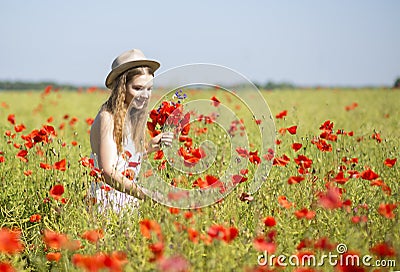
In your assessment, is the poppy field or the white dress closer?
the poppy field

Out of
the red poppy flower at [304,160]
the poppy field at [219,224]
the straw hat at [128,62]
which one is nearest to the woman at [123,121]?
the straw hat at [128,62]

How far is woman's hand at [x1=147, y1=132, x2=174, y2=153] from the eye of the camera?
10.6ft

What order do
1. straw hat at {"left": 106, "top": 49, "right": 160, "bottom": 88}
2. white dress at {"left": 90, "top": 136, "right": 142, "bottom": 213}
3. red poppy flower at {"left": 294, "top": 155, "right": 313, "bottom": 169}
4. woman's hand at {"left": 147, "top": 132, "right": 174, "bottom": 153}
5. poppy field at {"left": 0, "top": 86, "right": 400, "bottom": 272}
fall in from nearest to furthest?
poppy field at {"left": 0, "top": 86, "right": 400, "bottom": 272}
red poppy flower at {"left": 294, "top": 155, "right": 313, "bottom": 169}
white dress at {"left": 90, "top": 136, "right": 142, "bottom": 213}
woman's hand at {"left": 147, "top": 132, "right": 174, "bottom": 153}
straw hat at {"left": 106, "top": 49, "right": 160, "bottom": 88}

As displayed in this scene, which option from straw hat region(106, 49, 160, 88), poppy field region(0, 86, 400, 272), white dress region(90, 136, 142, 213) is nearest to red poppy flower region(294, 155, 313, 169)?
poppy field region(0, 86, 400, 272)

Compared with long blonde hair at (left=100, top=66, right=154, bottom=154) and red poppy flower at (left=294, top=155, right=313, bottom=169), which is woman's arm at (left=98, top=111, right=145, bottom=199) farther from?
red poppy flower at (left=294, top=155, right=313, bottom=169)

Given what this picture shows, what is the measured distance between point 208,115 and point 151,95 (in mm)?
1525

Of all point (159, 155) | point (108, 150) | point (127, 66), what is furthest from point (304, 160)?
point (127, 66)

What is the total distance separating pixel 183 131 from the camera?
3479 mm

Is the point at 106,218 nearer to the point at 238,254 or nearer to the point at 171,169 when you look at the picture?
the point at 171,169

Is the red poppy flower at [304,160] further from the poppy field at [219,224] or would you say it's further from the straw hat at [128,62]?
the straw hat at [128,62]

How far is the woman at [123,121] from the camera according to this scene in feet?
10.8

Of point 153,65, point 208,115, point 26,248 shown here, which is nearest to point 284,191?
point 153,65

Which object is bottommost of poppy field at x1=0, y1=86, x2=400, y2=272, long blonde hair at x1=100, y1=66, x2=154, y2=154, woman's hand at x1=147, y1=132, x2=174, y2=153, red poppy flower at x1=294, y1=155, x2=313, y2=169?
poppy field at x1=0, y1=86, x2=400, y2=272

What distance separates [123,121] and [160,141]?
32 cm
